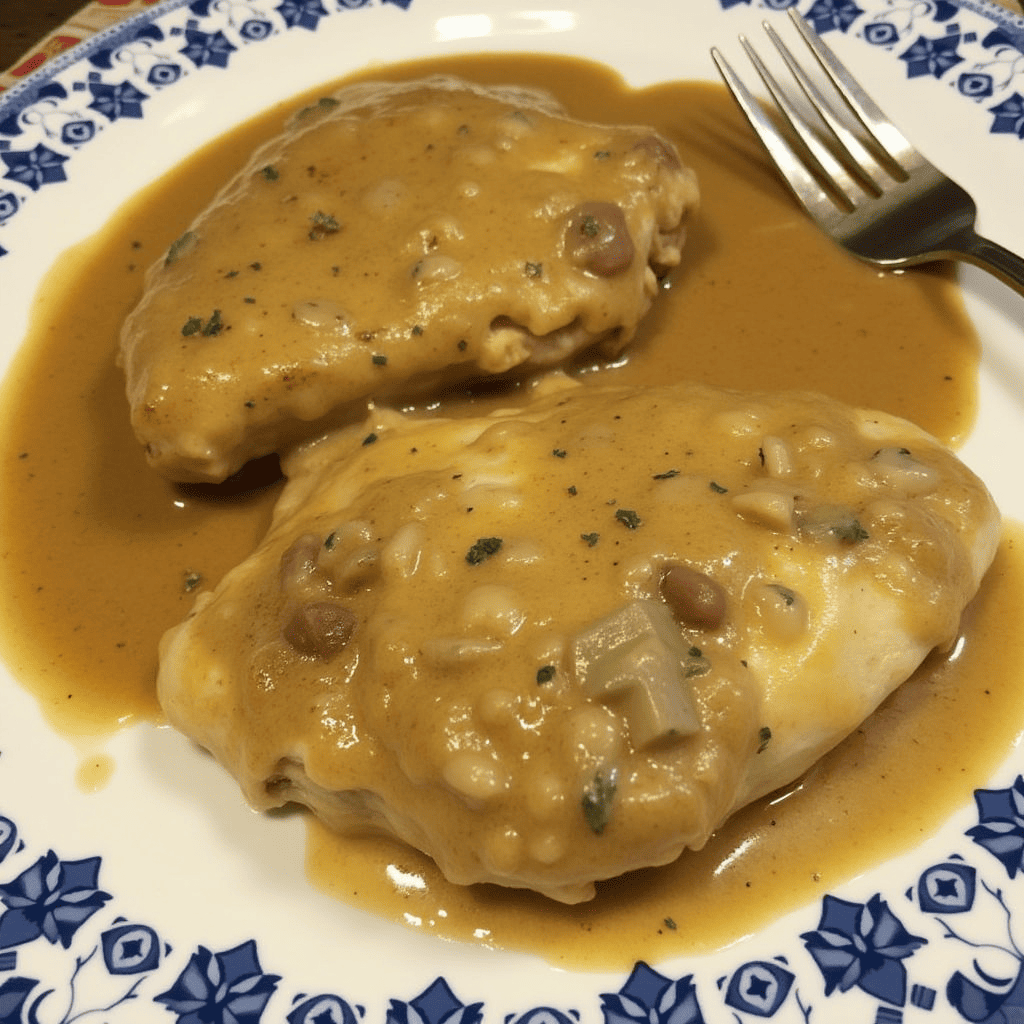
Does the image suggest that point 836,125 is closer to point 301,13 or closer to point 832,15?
point 832,15

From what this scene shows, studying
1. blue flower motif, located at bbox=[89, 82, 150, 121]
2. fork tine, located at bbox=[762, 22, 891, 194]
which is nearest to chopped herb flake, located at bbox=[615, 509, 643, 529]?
fork tine, located at bbox=[762, 22, 891, 194]

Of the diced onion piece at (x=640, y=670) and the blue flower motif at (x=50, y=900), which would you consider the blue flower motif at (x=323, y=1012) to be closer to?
the blue flower motif at (x=50, y=900)

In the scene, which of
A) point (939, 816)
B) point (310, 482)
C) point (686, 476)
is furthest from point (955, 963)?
point (310, 482)

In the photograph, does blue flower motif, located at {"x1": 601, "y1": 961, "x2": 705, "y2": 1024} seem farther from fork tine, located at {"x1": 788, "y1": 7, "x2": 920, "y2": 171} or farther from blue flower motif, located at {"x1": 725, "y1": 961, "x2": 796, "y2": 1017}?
fork tine, located at {"x1": 788, "y1": 7, "x2": 920, "y2": 171}

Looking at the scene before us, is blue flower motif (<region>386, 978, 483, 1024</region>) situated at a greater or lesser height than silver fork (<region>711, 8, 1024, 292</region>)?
lesser

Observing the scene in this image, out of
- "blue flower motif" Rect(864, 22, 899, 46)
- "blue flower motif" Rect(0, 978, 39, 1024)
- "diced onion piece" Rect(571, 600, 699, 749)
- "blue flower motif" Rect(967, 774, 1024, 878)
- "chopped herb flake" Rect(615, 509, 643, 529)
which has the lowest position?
"blue flower motif" Rect(0, 978, 39, 1024)

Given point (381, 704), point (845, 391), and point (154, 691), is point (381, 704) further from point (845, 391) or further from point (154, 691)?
point (845, 391)
